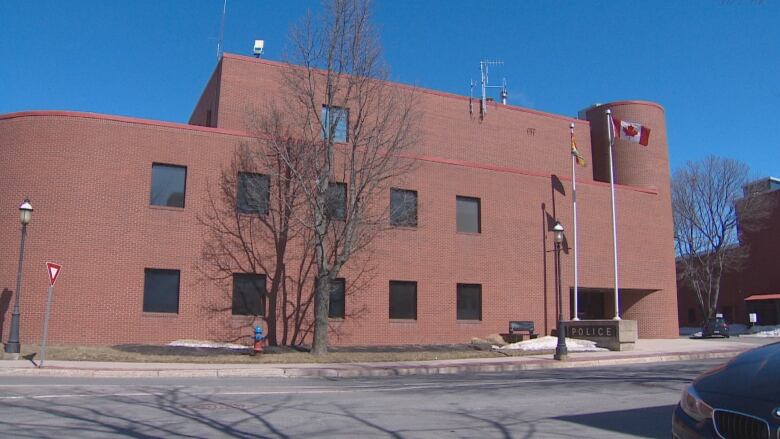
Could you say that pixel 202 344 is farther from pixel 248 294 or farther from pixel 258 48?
pixel 258 48

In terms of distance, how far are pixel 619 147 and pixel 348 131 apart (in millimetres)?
18643

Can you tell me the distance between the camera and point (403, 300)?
27891 mm

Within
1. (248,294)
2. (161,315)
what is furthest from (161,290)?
(248,294)

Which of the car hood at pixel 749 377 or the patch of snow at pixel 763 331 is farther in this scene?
the patch of snow at pixel 763 331

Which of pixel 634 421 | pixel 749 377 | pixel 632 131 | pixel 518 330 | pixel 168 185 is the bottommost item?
pixel 634 421

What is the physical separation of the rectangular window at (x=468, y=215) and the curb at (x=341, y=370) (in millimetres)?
9237

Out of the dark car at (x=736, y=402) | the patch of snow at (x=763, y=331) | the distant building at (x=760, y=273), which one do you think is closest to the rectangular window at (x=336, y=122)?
the dark car at (x=736, y=402)

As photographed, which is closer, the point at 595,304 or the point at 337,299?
the point at 337,299

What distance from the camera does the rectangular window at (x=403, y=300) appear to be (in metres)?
27.7

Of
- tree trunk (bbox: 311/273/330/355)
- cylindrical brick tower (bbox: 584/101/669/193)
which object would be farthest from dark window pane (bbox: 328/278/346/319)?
cylindrical brick tower (bbox: 584/101/669/193)

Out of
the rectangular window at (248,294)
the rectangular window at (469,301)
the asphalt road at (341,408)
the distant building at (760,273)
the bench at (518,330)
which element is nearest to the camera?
the asphalt road at (341,408)

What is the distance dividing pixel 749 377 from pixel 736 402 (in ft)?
1.19

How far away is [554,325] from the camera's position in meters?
31.1

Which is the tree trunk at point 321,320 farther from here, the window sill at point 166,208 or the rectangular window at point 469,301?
the rectangular window at point 469,301
